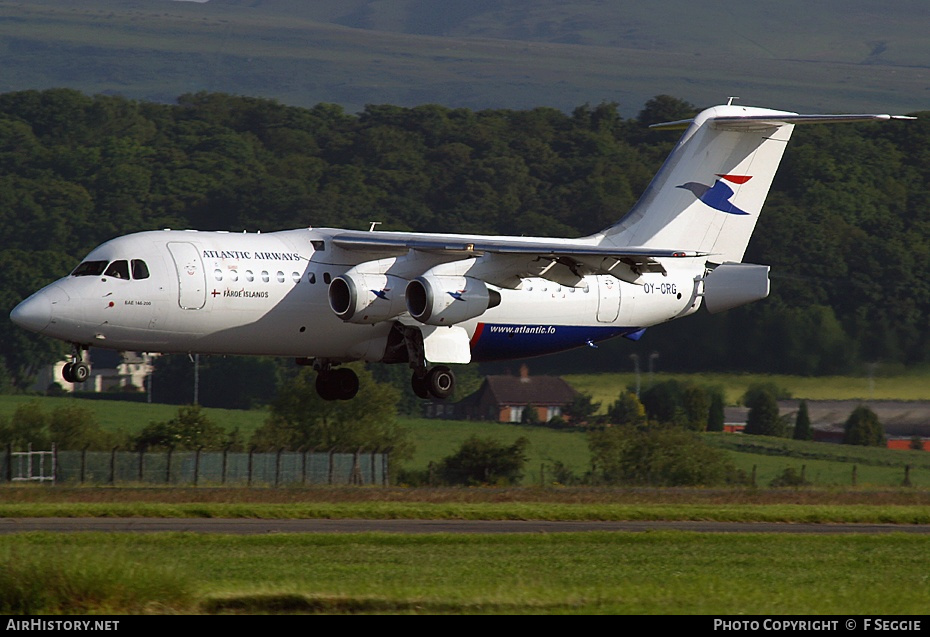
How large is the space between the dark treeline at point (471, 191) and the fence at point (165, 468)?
12629 mm

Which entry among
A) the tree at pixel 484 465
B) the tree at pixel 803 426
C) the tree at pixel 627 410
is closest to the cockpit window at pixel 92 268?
the tree at pixel 484 465

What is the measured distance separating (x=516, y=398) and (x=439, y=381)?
2011 centimetres

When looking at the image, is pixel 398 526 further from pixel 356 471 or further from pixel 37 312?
pixel 356 471

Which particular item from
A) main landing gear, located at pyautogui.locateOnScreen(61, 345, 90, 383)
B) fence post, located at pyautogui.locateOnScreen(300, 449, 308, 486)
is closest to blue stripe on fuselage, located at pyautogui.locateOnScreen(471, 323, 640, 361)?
fence post, located at pyautogui.locateOnScreen(300, 449, 308, 486)

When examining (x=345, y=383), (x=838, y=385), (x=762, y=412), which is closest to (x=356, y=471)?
(x=345, y=383)

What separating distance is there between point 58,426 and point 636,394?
17349 millimetres

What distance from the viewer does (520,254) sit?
97.6 feet

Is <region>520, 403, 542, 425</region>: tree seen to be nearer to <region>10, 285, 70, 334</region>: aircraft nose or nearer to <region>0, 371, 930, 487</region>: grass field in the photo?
<region>0, 371, 930, 487</region>: grass field

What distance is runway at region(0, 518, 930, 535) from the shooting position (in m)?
22.6

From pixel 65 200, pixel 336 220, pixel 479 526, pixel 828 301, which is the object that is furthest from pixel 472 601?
pixel 65 200

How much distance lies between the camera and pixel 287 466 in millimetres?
38031

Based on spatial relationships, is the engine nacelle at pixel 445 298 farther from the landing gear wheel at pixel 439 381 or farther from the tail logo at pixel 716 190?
the tail logo at pixel 716 190

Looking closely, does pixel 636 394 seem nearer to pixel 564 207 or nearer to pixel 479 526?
pixel 479 526

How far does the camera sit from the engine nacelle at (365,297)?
Result: 28.8 m
